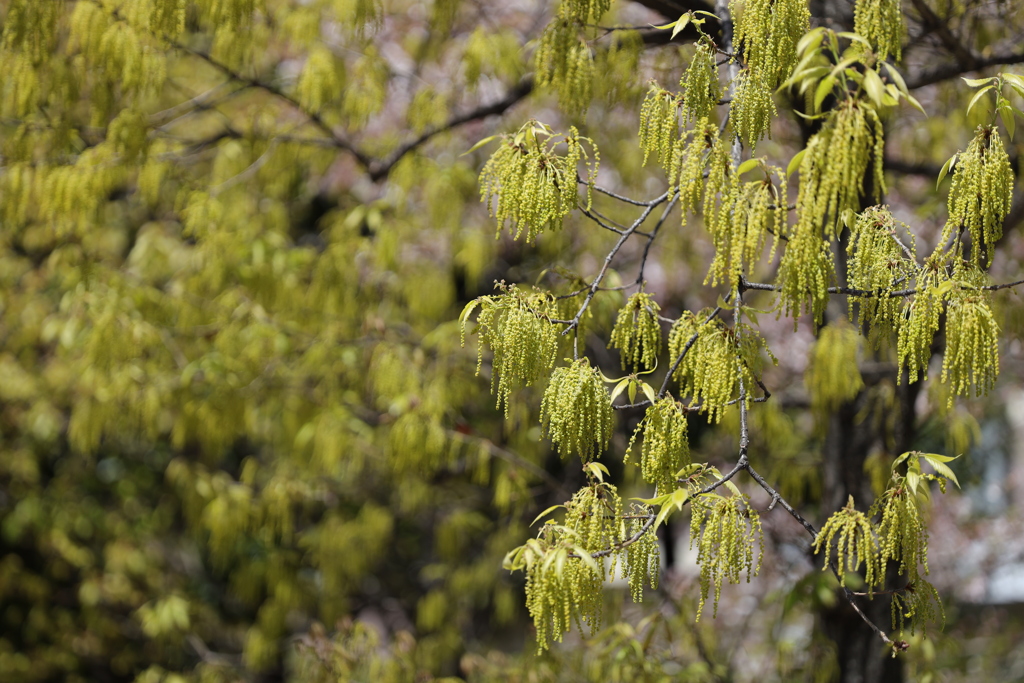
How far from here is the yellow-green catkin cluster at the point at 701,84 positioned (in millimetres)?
1792

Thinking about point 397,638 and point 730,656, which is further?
point 730,656

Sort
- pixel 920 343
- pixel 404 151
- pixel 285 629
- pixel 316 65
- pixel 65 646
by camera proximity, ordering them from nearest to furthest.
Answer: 1. pixel 920 343
2. pixel 316 65
3. pixel 404 151
4. pixel 285 629
5. pixel 65 646

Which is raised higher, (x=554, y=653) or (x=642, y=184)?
(x=642, y=184)

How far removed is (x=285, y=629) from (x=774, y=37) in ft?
15.2

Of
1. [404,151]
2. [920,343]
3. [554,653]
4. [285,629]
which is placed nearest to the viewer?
[920,343]

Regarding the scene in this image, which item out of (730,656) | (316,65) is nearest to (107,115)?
(316,65)

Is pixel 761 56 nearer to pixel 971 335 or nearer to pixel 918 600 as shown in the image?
pixel 971 335

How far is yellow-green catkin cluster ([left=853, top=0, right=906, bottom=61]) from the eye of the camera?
5.86 feet

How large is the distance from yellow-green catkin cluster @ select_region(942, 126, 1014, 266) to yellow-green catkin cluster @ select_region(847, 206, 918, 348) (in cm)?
11

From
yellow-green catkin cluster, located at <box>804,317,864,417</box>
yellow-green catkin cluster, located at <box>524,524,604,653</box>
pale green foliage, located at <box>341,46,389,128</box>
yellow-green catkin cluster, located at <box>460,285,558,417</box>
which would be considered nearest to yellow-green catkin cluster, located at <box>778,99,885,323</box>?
yellow-green catkin cluster, located at <box>460,285,558,417</box>

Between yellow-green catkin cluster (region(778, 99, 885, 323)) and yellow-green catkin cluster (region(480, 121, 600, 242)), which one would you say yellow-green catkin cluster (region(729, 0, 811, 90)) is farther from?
yellow-green catkin cluster (region(480, 121, 600, 242))

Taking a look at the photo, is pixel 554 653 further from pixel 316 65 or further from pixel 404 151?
pixel 316 65

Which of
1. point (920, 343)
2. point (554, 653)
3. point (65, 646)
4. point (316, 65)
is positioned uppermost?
point (316, 65)

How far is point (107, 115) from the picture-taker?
10.5 ft
